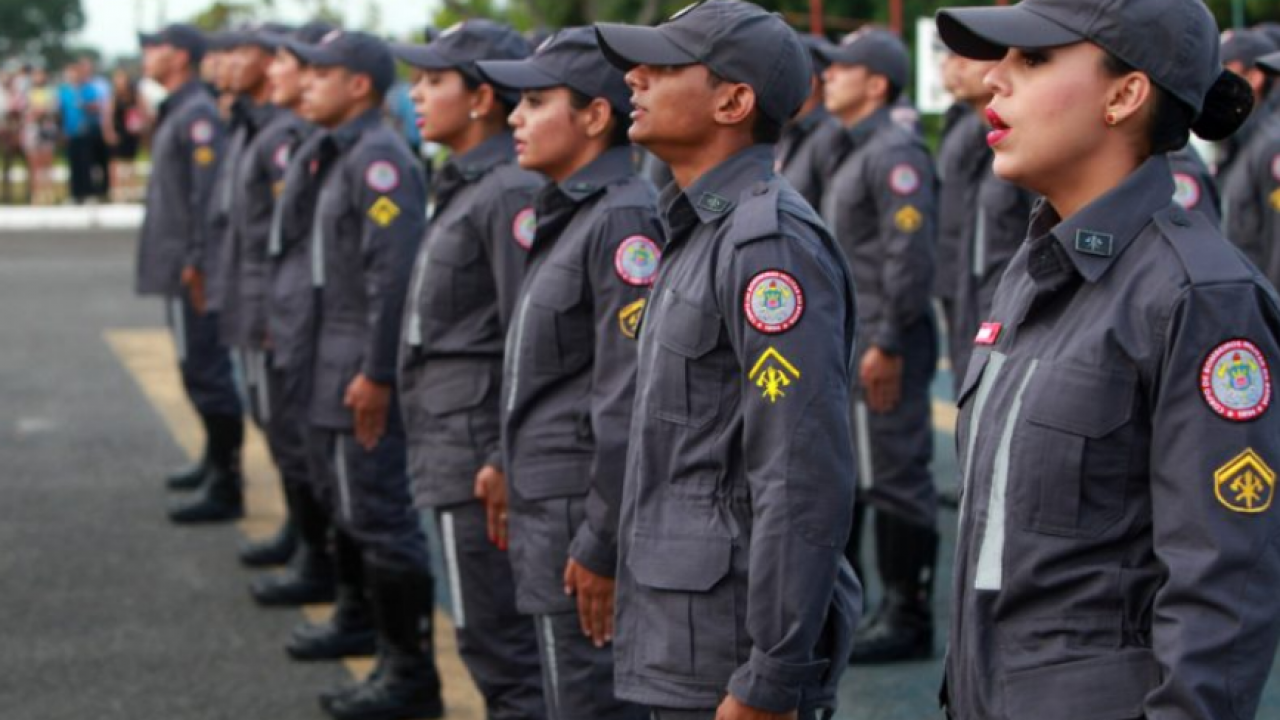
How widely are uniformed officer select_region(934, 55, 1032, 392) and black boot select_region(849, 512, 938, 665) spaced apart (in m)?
0.57

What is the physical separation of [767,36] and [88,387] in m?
9.79

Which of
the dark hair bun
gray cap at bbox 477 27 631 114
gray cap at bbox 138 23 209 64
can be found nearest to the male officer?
gray cap at bbox 138 23 209 64

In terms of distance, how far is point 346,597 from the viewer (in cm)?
677

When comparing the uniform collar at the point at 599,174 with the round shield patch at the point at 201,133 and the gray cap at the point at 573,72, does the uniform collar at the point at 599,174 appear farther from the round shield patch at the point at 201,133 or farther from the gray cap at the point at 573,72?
the round shield patch at the point at 201,133

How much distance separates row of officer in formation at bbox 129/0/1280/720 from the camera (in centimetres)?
258

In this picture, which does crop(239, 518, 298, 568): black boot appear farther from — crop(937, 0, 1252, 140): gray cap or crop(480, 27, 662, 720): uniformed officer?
crop(937, 0, 1252, 140): gray cap

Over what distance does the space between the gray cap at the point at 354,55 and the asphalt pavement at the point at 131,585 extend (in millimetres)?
1981

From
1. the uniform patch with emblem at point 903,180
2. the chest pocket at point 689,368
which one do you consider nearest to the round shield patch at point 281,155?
the uniform patch with emblem at point 903,180

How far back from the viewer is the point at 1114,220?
8.72 ft

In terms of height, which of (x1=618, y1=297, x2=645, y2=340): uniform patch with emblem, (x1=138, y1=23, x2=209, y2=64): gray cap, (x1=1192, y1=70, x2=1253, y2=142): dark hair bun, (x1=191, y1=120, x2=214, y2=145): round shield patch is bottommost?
(x1=191, y1=120, x2=214, y2=145): round shield patch

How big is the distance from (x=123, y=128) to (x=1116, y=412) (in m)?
26.4

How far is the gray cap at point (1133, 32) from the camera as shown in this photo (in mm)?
2629

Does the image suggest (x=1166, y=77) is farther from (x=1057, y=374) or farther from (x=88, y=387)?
(x=88, y=387)

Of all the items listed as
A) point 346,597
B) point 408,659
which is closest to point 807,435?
point 408,659
